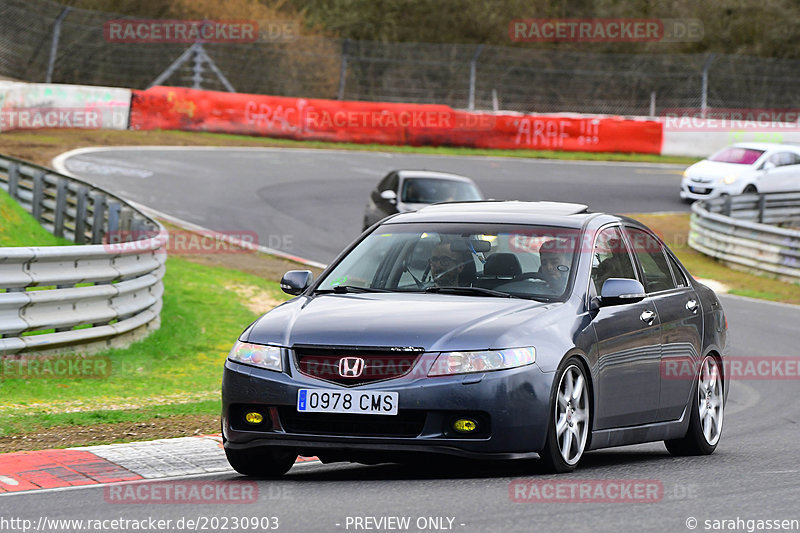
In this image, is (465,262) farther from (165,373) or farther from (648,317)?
(165,373)

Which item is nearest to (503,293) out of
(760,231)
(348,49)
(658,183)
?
(760,231)

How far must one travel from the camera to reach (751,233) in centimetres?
2616

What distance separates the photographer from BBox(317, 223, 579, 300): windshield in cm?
757

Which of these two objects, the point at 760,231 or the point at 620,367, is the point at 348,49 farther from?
the point at 620,367

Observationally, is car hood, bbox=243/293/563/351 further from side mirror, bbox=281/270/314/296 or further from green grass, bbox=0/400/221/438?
green grass, bbox=0/400/221/438

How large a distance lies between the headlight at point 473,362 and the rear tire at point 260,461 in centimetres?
100

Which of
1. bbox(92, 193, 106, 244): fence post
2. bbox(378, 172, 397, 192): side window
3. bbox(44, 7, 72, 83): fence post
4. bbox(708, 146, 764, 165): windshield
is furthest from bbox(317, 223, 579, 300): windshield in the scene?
bbox(44, 7, 72, 83): fence post

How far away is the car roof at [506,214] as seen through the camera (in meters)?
8.02

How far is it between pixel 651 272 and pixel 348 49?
31024 mm

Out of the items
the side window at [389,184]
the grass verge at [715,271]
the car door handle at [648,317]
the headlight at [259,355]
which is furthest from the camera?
the grass verge at [715,271]

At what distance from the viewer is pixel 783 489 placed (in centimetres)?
693

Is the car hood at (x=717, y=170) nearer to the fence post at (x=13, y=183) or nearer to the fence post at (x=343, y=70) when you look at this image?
the fence post at (x=343, y=70)

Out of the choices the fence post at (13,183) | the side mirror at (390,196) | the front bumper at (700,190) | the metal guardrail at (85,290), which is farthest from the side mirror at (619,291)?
the front bumper at (700,190)

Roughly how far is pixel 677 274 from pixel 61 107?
27.2m
